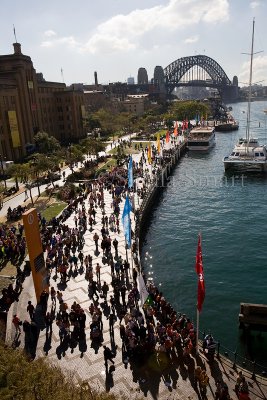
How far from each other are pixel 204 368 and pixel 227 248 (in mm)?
21071

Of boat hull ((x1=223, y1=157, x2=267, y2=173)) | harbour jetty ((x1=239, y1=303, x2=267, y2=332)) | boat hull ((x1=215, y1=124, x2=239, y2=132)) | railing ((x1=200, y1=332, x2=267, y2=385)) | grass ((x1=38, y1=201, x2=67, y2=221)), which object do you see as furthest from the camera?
boat hull ((x1=215, y1=124, x2=239, y2=132))

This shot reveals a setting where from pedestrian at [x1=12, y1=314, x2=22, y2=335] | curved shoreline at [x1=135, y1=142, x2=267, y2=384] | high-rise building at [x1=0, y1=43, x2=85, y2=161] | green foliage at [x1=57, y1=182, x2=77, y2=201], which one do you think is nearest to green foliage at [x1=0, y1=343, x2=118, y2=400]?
pedestrian at [x1=12, y1=314, x2=22, y2=335]

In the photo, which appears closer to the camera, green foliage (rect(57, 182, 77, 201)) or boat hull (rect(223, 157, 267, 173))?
green foliage (rect(57, 182, 77, 201))

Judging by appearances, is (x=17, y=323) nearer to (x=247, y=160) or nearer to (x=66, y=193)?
(x=66, y=193)

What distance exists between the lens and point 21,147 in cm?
8344

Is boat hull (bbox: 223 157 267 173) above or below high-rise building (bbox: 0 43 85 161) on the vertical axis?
below

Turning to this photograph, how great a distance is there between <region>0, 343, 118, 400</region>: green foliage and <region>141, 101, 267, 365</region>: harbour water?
14.9m

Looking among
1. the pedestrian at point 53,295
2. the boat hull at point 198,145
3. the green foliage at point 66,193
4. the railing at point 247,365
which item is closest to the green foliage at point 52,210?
the green foliage at point 66,193

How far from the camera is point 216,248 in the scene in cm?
3884

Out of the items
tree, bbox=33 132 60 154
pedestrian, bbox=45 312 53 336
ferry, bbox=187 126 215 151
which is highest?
tree, bbox=33 132 60 154

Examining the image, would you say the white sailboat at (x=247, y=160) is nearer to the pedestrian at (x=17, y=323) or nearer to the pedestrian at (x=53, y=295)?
the pedestrian at (x=53, y=295)

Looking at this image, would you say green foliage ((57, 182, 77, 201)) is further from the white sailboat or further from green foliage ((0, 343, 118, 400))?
green foliage ((0, 343, 118, 400))

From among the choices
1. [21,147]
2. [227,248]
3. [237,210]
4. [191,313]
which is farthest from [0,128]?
[191,313]

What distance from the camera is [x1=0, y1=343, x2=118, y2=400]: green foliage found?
1068 centimetres
